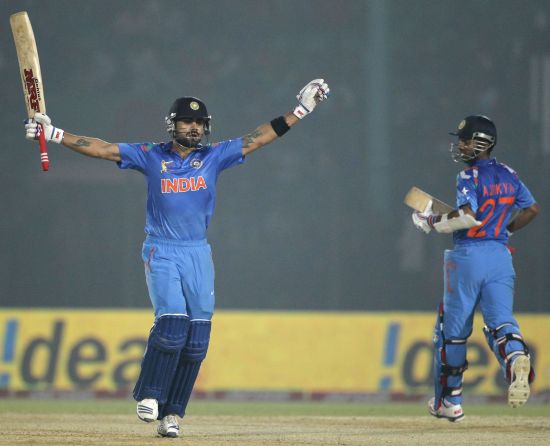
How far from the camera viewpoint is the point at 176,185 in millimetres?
6445

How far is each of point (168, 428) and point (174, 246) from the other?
39.5 inches

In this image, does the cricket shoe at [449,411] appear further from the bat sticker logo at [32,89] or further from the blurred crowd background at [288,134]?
the blurred crowd background at [288,134]

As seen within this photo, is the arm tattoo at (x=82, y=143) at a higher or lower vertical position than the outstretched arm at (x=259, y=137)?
lower

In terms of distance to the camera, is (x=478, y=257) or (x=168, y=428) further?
(x=478, y=257)

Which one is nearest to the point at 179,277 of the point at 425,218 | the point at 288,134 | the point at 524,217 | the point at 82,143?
the point at 82,143

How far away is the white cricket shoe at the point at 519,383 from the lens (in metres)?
6.41

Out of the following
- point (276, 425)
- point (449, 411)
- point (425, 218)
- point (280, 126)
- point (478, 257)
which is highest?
point (280, 126)

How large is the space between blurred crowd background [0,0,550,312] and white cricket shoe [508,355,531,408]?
4.89 meters

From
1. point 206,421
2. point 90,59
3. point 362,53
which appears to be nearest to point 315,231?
point 362,53

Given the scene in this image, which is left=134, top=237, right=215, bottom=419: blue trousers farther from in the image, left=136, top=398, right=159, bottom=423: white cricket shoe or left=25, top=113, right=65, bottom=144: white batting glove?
left=25, top=113, right=65, bottom=144: white batting glove

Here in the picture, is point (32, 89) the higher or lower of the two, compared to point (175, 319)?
higher

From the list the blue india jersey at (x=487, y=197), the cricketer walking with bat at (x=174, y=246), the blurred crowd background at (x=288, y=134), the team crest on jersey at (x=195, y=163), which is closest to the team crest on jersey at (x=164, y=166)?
the cricketer walking with bat at (x=174, y=246)

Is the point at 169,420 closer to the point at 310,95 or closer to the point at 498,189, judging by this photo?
the point at 310,95

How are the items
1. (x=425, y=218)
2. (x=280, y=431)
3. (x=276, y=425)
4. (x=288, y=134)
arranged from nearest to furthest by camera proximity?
(x=425, y=218)
(x=280, y=431)
(x=276, y=425)
(x=288, y=134)
